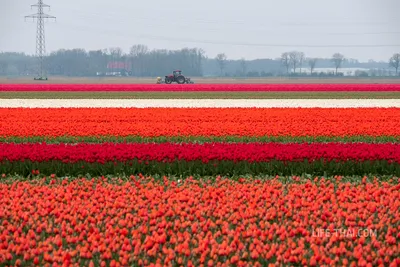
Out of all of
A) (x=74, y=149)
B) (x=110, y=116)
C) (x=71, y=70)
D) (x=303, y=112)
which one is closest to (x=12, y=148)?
(x=74, y=149)

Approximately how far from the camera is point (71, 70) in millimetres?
172125

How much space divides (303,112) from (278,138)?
6.81m

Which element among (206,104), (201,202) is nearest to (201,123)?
(201,202)

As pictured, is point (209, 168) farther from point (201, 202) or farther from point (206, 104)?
point (206, 104)

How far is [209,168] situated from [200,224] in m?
4.31

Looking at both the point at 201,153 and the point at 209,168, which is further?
the point at 201,153

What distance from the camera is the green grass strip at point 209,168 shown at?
12719mm

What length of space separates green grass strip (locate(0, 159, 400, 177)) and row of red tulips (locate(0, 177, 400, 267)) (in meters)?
1.37

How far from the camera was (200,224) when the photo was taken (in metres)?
8.47

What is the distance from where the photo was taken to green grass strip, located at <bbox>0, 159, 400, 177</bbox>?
41.7 feet

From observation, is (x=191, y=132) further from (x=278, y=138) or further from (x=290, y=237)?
(x=290, y=237)

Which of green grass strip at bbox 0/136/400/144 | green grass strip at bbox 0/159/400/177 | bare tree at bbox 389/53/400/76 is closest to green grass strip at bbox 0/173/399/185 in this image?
green grass strip at bbox 0/159/400/177

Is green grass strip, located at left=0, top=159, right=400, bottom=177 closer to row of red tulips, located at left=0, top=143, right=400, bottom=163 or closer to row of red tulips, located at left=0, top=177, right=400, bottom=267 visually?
row of red tulips, located at left=0, top=143, right=400, bottom=163

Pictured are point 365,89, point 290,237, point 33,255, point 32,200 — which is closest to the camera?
point 33,255
